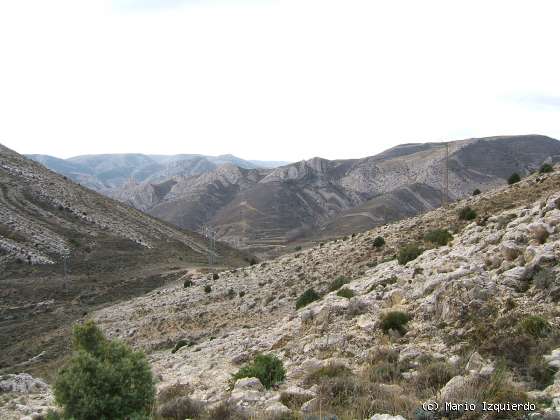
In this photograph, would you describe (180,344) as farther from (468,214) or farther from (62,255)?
(62,255)

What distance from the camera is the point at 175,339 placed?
25016 mm

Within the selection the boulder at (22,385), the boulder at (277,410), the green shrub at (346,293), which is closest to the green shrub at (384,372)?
the boulder at (277,410)

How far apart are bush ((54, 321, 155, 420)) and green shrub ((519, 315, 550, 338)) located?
26.2ft

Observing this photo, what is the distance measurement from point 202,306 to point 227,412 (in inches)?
870

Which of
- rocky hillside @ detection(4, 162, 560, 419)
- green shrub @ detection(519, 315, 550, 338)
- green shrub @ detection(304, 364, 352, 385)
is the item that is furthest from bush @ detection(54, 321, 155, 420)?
green shrub @ detection(519, 315, 550, 338)

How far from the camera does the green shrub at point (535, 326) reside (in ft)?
30.0

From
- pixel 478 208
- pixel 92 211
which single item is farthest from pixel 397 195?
pixel 478 208

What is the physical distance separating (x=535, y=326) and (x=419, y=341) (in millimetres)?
2736

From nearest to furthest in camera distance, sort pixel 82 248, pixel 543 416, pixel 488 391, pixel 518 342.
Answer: pixel 543 416 → pixel 488 391 → pixel 518 342 → pixel 82 248

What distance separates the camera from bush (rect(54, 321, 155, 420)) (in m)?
9.27

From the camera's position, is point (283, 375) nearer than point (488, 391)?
No

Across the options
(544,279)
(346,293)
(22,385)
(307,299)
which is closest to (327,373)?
(544,279)

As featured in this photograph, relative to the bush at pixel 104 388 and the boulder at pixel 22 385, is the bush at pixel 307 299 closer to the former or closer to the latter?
the boulder at pixel 22 385

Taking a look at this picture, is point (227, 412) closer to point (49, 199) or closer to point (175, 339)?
point (175, 339)
